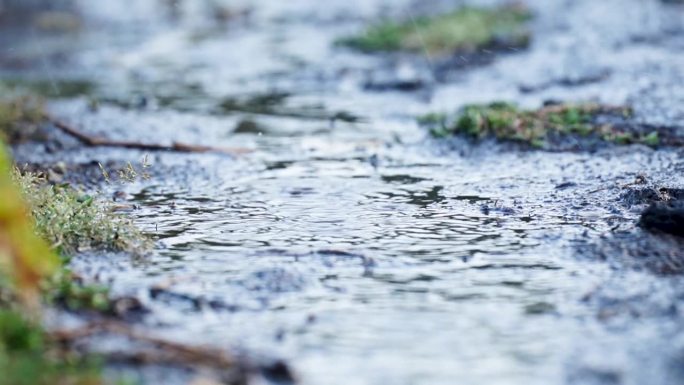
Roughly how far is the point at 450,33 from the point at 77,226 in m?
10.1

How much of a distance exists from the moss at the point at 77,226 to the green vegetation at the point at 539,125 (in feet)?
12.9

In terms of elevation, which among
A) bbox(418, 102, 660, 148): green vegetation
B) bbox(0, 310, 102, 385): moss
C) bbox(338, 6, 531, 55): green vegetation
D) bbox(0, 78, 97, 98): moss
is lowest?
bbox(0, 78, 97, 98): moss

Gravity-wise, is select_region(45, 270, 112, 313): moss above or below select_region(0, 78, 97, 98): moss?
above

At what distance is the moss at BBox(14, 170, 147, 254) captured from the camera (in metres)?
6.18

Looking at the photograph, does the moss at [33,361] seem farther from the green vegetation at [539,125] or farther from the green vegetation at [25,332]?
the green vegetation at [539,125]

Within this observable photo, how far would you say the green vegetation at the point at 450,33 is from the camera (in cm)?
1529

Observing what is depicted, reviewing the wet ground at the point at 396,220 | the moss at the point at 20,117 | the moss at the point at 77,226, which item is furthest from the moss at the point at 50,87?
the moss at the point at 77,226

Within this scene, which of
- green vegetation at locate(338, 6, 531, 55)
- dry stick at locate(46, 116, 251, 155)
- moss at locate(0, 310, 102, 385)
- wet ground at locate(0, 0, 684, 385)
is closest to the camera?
moss at locate(0, 310, 102, 385)

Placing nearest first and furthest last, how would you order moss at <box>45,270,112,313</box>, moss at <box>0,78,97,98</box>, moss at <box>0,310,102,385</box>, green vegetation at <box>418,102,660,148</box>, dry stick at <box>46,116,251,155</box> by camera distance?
1. moss at <box>0,310,102,385</box>
2. moss at <box>45,270,112,313</box>
3. green vegetation at <box>418,102,660,148</box>
4. dry stick at <box>46,116,251,155</box>
5. moss at <box>0,78,97,98</box>

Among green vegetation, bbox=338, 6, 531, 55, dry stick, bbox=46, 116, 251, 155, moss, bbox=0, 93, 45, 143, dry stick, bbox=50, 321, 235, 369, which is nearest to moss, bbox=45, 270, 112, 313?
dry stick, bbox=50, 321, 235, 369

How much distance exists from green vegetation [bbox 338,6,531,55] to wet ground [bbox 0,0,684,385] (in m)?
0.46

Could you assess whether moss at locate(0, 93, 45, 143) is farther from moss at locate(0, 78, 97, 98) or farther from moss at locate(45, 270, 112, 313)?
moss at locate(45, 270, 112, 313)

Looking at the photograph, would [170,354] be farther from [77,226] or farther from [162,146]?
[162,146]

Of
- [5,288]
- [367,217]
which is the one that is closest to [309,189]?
[367,217]
